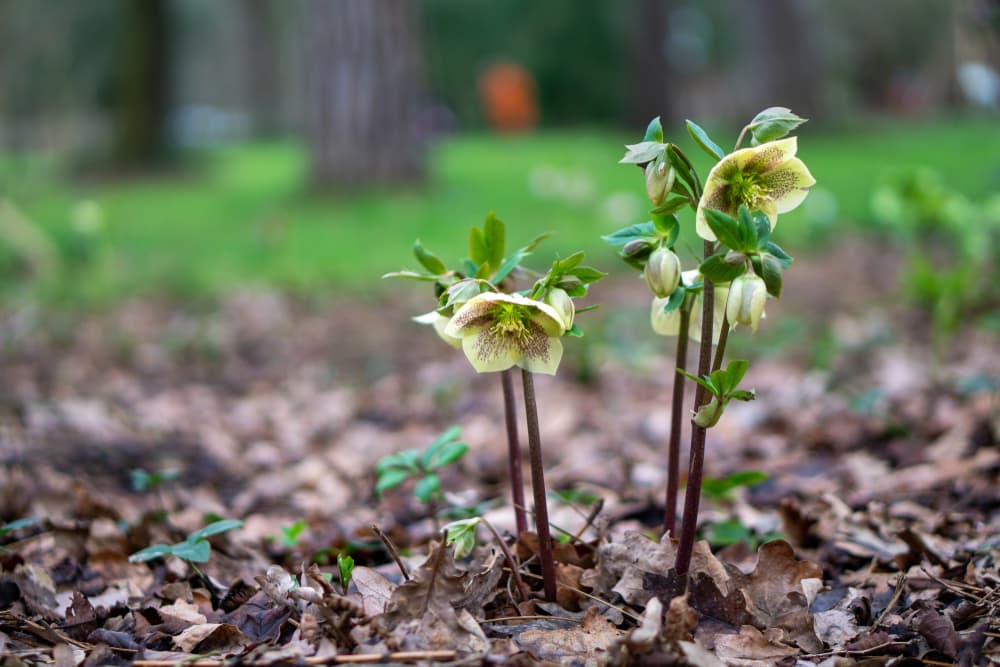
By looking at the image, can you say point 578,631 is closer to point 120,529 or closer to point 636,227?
point 636,227

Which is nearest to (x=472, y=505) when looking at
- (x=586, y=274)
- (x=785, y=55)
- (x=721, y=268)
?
(x=586, y=274)

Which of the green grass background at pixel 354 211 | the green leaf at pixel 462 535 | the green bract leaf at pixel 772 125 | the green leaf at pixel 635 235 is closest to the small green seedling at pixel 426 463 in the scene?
the green leaf at pixel 462 535

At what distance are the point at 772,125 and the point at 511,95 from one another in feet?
61.5

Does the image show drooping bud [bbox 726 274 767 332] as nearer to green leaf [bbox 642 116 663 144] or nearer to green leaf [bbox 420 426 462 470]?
green leaf [bbox 642 116 663 144]

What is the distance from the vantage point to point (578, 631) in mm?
1282

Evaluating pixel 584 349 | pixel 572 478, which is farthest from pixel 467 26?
pixel 572 478

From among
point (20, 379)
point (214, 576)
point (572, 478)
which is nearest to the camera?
point (214, 576)

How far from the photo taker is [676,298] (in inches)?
49.3

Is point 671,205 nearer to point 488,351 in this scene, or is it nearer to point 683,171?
point 683,171

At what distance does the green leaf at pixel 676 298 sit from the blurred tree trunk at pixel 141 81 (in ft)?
35.0

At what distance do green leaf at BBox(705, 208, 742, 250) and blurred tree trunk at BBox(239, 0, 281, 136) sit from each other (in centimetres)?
2057

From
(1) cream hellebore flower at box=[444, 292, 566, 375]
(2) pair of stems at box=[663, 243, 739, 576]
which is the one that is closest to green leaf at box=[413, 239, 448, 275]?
(1) cream hellebore flower at box=[444, 292, 566, 375]

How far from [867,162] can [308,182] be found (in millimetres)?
5303

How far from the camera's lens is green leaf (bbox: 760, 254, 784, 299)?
1138 millimetres
